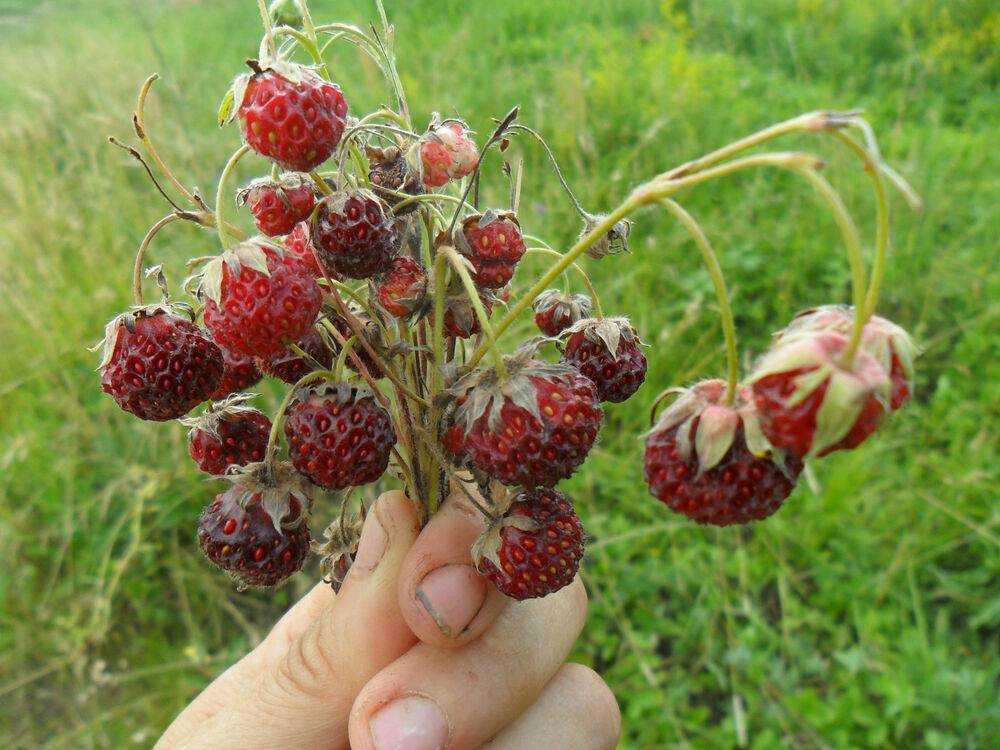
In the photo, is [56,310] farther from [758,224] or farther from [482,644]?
[758,224]

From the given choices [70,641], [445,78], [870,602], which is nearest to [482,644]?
[870,602]

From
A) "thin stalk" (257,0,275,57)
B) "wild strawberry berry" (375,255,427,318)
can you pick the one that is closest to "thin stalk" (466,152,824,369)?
"wild strawberry berry" (375,255,427,318)

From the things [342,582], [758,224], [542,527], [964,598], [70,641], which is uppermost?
[542,527]

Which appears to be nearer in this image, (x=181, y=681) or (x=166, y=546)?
(x=181, y=681)

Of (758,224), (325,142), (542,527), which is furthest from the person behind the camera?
(758,224)

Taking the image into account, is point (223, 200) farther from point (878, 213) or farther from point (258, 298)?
point (878, 213)

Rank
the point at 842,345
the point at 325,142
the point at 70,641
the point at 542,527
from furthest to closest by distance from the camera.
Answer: the point at 70,641
the point at 542,527
the point at 325,142
the point at 842,345

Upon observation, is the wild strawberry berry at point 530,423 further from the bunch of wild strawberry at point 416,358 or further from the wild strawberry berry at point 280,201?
the wild strawberry berry at point 280,201
